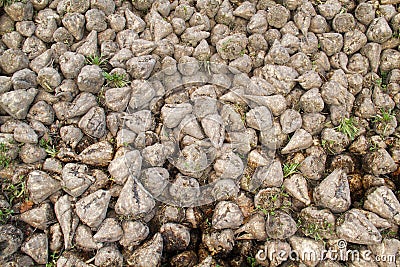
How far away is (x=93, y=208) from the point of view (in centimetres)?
241

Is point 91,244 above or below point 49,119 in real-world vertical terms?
below

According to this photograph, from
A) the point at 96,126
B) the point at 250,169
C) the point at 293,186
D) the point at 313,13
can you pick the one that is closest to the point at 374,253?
the point at 293,186

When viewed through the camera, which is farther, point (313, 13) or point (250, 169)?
point (313, 13)

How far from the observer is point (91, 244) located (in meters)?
2.41

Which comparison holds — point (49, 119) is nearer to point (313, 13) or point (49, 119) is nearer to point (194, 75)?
point (194, 75)

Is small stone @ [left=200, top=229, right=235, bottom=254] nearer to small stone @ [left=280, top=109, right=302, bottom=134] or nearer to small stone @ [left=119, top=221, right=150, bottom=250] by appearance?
small stone @ [left=119, top=221, right=150, bottom=250]

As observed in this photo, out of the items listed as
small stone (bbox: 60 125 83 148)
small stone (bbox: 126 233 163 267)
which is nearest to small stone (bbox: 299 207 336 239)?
small stone (bbox: 126 233 163 267)

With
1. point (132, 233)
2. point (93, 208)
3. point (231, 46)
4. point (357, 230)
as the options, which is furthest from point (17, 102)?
point (357, 230)

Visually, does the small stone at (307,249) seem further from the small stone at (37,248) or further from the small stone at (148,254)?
the small stone at (37,248)

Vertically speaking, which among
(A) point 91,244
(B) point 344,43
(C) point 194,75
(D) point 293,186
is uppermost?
(B) point 344,43

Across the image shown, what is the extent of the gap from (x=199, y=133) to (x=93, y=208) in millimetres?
752

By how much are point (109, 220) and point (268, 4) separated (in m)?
1.76

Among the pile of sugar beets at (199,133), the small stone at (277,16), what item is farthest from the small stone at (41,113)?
the small stone at (277,16)

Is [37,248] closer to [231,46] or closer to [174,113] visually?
[174,113]
